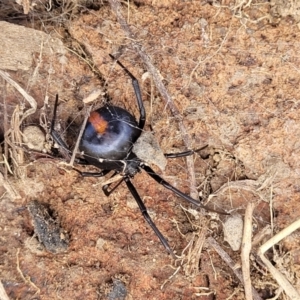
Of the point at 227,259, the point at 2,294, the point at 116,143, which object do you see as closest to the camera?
the point at 2,294

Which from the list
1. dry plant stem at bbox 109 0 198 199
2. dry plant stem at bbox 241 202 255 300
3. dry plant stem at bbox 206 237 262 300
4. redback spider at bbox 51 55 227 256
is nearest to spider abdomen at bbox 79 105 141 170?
redback spider at bbox 51 55 227 256

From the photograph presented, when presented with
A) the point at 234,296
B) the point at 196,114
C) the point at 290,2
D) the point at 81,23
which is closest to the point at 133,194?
the point at 196,114

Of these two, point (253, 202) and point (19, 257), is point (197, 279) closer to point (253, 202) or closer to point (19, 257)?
point (253, 202)

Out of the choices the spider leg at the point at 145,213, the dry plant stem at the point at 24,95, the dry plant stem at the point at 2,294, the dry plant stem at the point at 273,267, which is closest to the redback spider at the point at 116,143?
the spider leg at the point at 145,213

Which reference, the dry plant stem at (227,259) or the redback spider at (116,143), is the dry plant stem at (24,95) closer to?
the redback spider at (116,143)

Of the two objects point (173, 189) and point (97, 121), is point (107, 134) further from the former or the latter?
point (173, 189)

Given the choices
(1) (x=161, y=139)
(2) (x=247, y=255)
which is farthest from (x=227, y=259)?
(1) (x=161, y=139)
